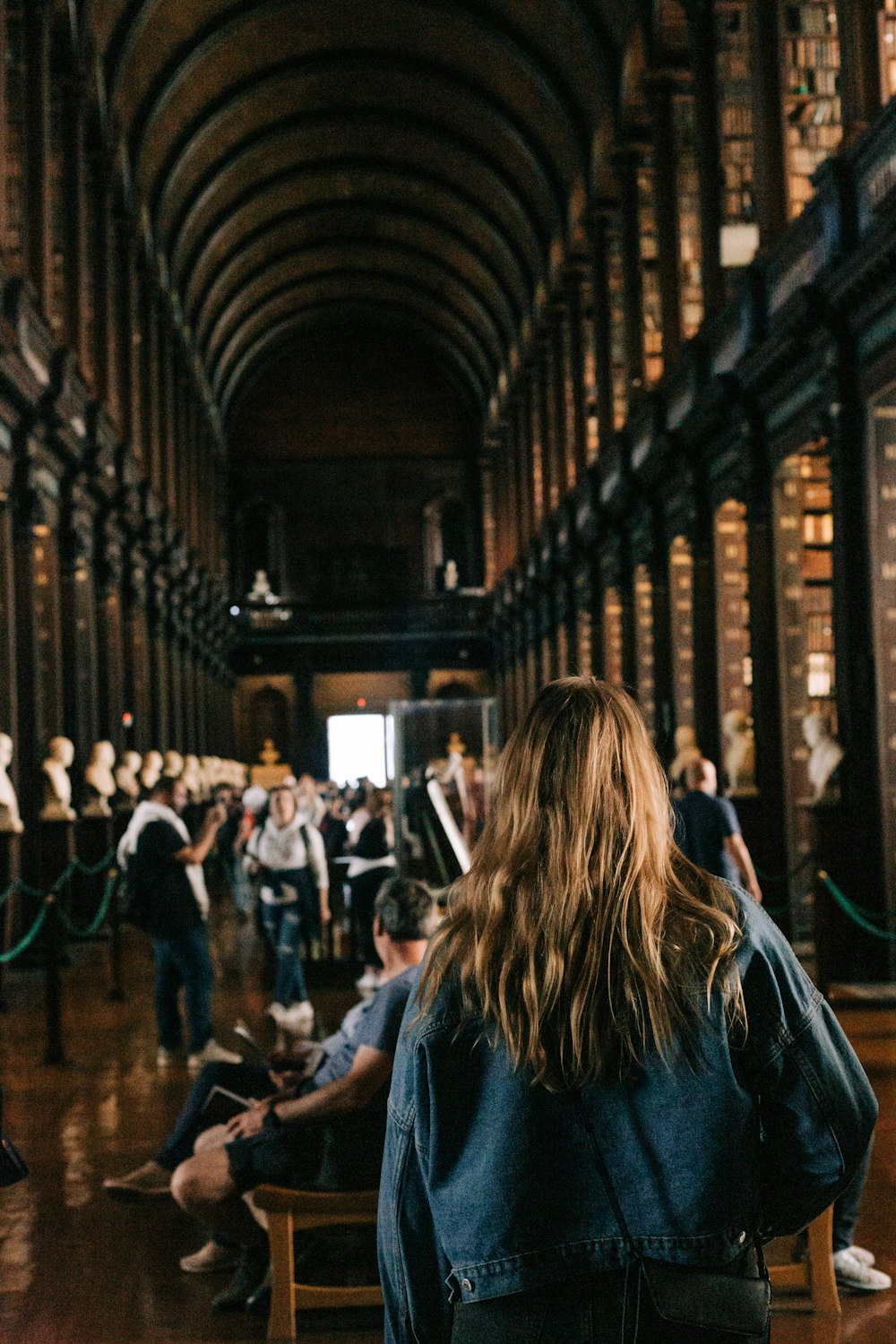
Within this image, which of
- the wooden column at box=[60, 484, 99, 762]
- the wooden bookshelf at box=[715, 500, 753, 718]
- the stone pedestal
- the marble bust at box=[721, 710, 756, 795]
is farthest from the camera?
the wooden column at box=[60, 484, 99, 762]

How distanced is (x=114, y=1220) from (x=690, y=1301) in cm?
350

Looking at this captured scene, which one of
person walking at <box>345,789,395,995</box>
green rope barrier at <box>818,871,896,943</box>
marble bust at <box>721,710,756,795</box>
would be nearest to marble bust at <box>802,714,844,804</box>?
green rope barrier at <box>818,871,896,943</box>

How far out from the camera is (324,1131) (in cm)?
362

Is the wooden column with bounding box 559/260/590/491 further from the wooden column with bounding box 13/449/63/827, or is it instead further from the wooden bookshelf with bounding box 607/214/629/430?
the wooden column with bounding box 13/449/63/827

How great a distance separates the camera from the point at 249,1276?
3863 mm

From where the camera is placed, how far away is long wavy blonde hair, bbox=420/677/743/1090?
153 centimetres

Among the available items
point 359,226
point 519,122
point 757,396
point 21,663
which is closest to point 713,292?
point 757,396

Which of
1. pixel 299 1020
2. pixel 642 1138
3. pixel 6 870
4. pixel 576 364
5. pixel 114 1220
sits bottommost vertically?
pixel 299 1020

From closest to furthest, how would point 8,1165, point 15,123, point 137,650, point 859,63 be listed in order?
point 8,1165
point 859,63
point 15,123
point 137,650

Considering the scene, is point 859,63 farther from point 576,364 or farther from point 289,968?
point 576,364

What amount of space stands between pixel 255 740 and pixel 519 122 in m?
16.8

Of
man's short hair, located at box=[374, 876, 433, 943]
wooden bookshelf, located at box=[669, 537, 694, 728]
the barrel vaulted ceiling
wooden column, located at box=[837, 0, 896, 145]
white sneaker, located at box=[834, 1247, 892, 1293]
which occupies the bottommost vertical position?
white sneaker, located at box=[834, 1247, 892, 1293]

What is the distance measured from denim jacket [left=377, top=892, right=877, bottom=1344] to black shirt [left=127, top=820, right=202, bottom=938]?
222 inches

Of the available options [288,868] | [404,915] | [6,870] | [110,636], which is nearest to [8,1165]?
[404,915]
